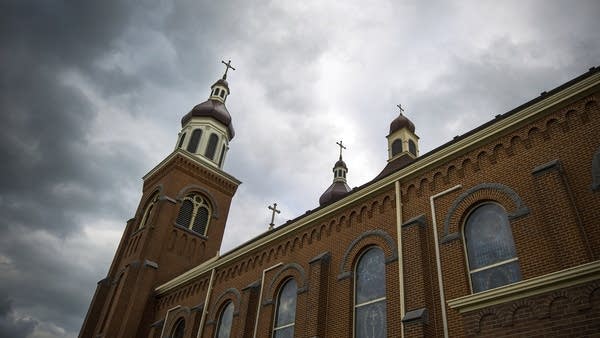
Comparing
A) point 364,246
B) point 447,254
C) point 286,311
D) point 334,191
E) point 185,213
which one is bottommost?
point 286,311

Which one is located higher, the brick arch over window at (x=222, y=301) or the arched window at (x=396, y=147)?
the arched window at (x=396, y=147)

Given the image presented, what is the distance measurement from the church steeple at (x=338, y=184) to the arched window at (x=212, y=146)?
8599mm

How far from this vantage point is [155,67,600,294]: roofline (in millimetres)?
10727

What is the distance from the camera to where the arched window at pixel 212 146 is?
102ft

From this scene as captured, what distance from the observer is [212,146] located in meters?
31.3

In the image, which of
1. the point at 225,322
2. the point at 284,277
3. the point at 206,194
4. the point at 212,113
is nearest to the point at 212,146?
the point at 212,113

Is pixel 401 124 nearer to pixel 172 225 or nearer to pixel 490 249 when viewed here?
pixel 172 225

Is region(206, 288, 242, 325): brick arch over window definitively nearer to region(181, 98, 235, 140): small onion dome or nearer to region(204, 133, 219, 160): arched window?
region(204, 133, 219, 160): arched window

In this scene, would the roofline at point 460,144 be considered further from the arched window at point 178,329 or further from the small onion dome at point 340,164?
the small onion dome at point 340,164

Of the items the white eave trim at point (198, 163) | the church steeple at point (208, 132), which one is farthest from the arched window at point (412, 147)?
the church steeple at point (208, 132)

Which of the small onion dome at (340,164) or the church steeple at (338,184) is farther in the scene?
the small onion dome at (340,164)

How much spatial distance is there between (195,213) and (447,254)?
19767 mm

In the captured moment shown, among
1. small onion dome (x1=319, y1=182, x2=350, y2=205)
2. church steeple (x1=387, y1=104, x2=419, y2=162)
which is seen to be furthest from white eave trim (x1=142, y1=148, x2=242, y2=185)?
church steeple (x1=387, y1=104, x2=419, y2=162)

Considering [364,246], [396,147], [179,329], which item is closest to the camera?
[364,246]
